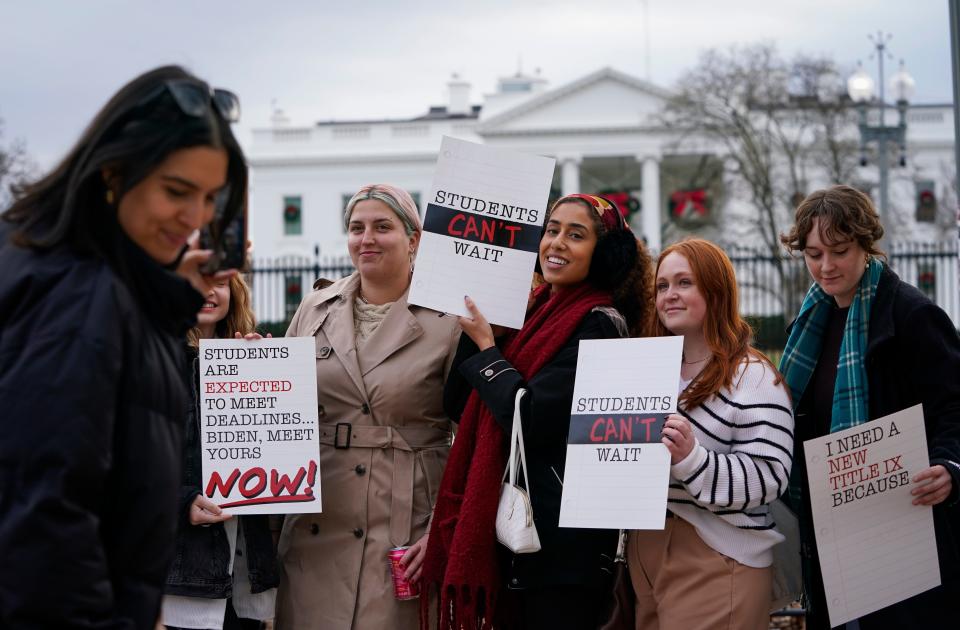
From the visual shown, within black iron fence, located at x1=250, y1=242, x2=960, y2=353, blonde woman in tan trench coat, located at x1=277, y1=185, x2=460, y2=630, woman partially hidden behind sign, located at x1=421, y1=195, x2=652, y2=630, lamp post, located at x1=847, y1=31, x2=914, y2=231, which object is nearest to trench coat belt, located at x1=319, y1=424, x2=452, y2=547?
blonde woman in tan trench coat, located at x1=277, y1=185, x2=460, y2=630

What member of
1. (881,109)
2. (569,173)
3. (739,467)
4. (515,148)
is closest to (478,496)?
(739,467)

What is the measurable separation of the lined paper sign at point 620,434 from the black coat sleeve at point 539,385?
0.36 ft

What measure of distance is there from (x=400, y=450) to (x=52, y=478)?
2.19 metres

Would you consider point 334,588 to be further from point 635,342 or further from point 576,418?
point 635,342

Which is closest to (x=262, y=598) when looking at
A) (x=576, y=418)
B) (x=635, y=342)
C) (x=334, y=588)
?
(x=334, y=588)

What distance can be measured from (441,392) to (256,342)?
0.68m

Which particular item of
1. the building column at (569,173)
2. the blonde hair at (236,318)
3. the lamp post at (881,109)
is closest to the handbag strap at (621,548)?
the blonde hair at (236,318)

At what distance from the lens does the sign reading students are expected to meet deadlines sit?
3.71 metres

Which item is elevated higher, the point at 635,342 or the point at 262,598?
the point at 635,342

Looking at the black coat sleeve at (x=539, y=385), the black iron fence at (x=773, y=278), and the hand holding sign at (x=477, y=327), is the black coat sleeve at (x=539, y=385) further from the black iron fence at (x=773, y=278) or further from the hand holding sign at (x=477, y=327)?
the black iron fence at (x=773, y=278)

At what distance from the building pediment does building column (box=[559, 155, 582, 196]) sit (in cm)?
168

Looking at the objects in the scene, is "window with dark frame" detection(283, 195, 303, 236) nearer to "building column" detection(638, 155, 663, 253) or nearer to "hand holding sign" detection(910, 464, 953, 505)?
"building column" detection(638, 155, 663, 253)

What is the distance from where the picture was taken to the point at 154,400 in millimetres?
1944

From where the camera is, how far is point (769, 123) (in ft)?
123
